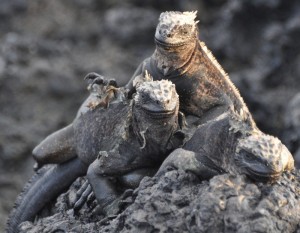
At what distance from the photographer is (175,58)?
4.14m

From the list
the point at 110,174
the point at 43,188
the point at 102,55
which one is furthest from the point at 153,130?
the point at 102,55

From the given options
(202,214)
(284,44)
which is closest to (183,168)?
(202,214)

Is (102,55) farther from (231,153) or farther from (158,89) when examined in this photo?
(231,153)

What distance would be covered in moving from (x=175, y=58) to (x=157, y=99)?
1.45ft

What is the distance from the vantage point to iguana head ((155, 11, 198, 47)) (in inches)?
158

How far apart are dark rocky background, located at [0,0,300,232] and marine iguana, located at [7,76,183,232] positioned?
2.77 m

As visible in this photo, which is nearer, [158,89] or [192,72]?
[158,89]

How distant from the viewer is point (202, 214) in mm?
3432

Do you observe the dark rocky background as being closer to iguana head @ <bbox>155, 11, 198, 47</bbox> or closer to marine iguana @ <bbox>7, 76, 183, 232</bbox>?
marine iguana @ <bbox>7, 76, 183, 232</bbox>

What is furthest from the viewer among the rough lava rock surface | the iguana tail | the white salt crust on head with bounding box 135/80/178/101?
the iguana tail

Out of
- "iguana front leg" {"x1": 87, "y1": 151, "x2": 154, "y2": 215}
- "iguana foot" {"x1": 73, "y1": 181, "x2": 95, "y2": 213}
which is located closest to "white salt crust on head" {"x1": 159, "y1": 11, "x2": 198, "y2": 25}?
"iguana front leg" {"x1": 87, "y1": 151, "x2": 154, "y2": 215}

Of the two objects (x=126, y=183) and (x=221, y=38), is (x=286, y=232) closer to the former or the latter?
(x=126, y=183)

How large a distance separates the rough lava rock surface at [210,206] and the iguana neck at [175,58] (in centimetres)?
60

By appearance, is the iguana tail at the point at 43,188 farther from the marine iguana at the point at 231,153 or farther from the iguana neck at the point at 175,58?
the marine iguana at the point at 231,153
